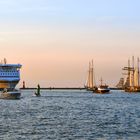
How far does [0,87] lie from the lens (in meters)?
197

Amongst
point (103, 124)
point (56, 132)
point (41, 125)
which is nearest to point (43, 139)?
point (56, 132)

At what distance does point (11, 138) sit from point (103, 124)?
1437 centimetres

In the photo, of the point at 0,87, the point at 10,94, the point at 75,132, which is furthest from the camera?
the point at 0,87

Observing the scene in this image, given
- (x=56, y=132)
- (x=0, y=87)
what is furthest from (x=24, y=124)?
(x=0, y=87)

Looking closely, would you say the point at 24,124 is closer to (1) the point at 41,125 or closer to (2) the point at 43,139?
(1) the point at 41,125

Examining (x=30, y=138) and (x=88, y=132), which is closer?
(x=30, y=138)

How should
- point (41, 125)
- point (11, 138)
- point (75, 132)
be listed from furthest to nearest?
point (41, 125) → point (75, 132) → point (11, 138)

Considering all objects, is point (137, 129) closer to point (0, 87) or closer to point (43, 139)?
point (43, 139)

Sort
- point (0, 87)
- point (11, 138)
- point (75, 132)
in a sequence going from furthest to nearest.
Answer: point (0, 87) → point (75, 132) → point (11, 138)

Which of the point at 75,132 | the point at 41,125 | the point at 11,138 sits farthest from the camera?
the point at 41,125

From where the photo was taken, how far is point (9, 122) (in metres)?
51.3

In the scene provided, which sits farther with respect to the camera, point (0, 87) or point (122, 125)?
point (0, 87)

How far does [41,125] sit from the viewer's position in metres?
48.6

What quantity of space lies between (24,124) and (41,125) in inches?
65.9
